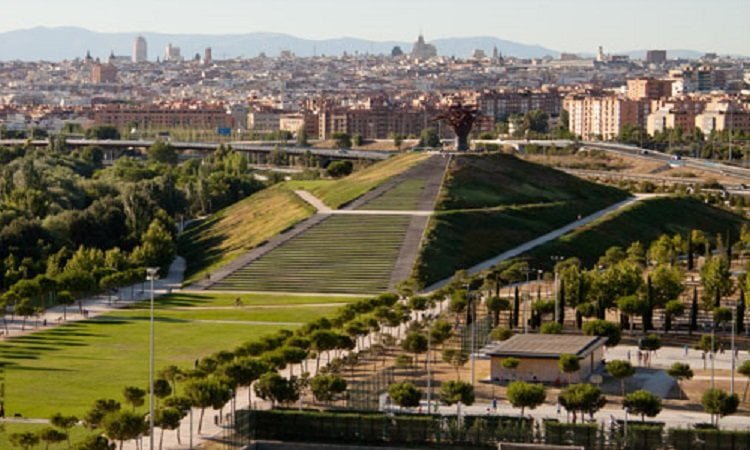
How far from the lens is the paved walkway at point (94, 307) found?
76.5m

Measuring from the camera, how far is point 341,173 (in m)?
134

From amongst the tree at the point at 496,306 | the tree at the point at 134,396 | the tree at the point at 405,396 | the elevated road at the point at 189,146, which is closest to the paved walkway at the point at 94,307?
the tree at the point at 496,306

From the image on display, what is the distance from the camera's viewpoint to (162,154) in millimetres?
170250

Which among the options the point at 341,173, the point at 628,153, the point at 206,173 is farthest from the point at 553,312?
the point at 628,153

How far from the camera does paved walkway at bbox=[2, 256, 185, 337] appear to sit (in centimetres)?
7650

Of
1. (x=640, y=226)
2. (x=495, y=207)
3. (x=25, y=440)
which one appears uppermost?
(x=495, y=207)

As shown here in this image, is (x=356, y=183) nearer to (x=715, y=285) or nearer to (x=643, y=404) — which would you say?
(x=715, y=285)

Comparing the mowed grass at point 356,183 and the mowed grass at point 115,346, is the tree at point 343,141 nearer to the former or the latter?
the mowed grass at point 356,183

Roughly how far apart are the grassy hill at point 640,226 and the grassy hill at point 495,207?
8.24 ft

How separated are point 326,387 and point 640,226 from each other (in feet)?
187

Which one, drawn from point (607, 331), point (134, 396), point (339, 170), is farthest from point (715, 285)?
point (339, 170)

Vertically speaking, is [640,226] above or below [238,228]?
above

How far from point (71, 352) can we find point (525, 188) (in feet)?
169

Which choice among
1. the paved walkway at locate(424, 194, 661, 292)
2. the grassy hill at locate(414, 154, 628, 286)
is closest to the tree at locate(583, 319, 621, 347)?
the paved walkway at locate(424, 194, 661, 292)
